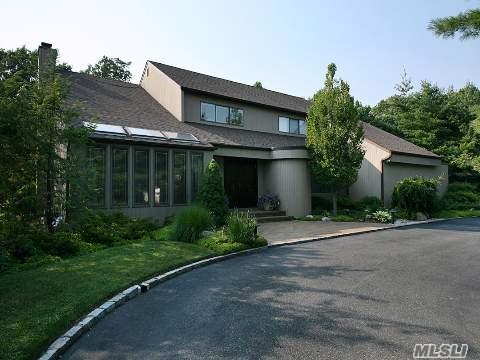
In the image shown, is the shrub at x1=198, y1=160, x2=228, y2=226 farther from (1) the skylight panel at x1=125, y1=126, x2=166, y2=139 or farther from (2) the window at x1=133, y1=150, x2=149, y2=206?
(1) the skylight panel at x1=125, y1=126, x2=166, y2=139

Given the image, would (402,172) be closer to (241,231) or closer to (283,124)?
(283,124)

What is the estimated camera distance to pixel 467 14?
3674 mm

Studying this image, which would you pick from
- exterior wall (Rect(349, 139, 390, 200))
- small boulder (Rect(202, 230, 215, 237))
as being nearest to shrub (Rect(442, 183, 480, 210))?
exterior wall (Rect(349, 139, 390, 200))

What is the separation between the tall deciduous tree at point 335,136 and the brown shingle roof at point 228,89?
4.53 metres

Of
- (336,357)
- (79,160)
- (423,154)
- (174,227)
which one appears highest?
(423,154)

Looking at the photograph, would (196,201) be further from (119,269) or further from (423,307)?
(423,307)

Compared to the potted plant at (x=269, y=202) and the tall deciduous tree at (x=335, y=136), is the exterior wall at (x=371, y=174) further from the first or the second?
the potted plant at (x=269, y=202)

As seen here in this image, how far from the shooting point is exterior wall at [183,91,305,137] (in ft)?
66.3

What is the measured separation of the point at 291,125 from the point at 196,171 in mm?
10165

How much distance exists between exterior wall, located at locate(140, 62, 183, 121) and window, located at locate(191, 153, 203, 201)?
372cm

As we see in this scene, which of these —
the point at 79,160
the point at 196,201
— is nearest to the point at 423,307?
the point at 79,160

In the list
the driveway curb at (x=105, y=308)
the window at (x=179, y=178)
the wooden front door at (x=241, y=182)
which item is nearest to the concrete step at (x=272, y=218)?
the wooden front door at (x=241, y=182)

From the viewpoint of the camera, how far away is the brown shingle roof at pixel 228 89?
21.3 metres

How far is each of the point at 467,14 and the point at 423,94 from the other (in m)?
38.8
